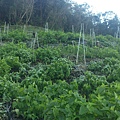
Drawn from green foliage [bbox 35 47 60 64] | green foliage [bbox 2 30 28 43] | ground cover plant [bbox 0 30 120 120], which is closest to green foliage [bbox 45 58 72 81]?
ground cover plant [bbox 0 30 120 120]

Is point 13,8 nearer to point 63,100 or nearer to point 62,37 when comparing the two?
point 62,37

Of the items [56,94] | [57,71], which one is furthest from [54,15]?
[56,94]

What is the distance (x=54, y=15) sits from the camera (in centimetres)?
2495

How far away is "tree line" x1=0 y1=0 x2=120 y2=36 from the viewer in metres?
22.7

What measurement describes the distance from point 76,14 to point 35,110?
2524 cm

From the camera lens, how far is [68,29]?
26.4m

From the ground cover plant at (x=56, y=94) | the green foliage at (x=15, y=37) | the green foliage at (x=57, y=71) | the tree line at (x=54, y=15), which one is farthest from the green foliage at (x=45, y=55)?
the tree line at (x=54, y=15)

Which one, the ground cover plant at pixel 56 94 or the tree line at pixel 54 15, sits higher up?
the tree line at pixel 54 15

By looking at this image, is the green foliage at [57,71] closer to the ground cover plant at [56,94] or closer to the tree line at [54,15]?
the ground cover plant at [56,94]

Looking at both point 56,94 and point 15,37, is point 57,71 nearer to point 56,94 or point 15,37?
point 56,94

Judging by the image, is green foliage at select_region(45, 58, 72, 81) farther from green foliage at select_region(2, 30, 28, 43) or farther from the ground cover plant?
green foliage at select_region(2, 30, 28, 43)

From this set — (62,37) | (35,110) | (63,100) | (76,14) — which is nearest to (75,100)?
(63,100)

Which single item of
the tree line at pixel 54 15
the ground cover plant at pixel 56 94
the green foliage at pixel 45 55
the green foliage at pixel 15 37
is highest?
the tree line at pixel 54 15

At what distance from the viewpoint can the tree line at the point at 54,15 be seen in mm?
22688
